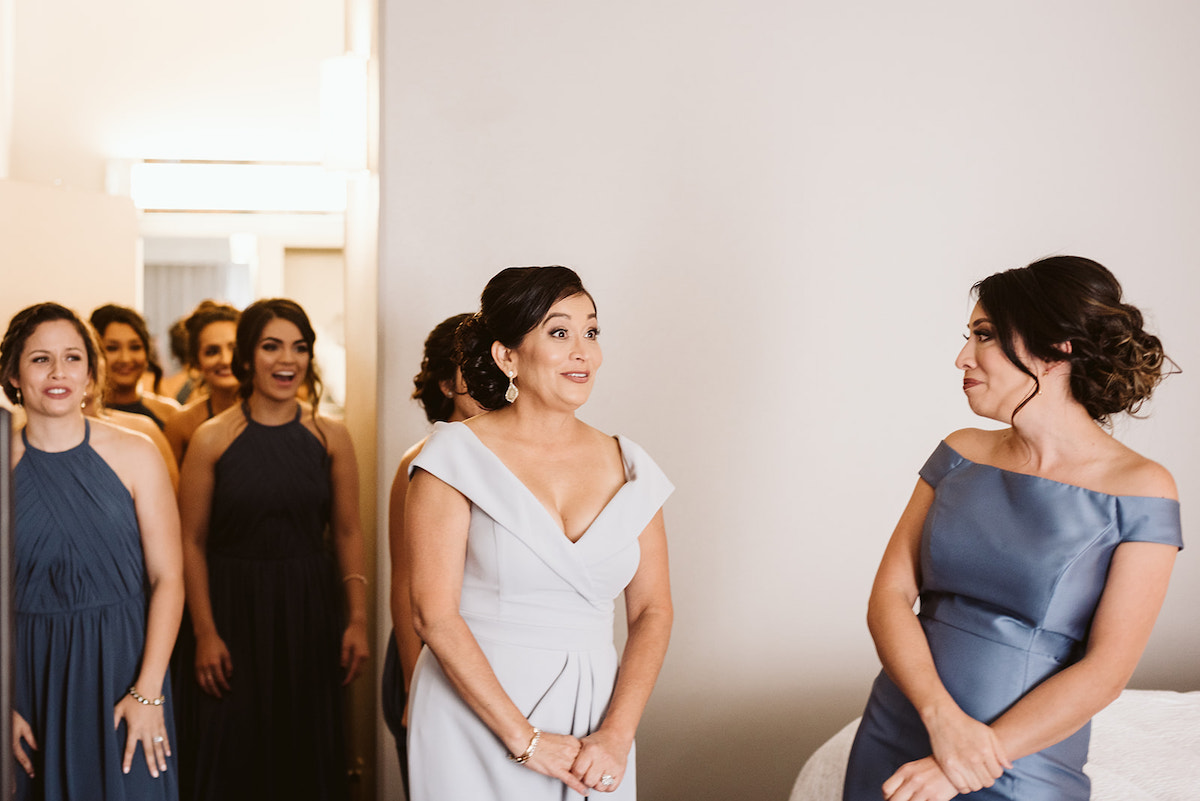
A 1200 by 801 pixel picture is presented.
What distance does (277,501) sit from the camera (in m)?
2.71

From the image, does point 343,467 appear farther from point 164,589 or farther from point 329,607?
point 164,589

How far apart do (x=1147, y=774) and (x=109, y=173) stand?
389 centimetres

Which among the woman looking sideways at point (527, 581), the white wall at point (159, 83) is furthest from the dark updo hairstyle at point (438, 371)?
the white wall at point (159, 83)

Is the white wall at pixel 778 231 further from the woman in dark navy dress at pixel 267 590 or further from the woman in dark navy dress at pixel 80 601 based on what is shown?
the woman in dark navy dress at pixel 80 601

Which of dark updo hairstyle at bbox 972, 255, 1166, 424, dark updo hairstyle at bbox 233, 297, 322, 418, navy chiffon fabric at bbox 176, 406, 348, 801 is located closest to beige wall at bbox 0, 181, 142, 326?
dark updo hairstyle at bbox 233, 297, 322, 418

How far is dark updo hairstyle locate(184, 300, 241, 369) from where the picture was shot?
11.4 feet

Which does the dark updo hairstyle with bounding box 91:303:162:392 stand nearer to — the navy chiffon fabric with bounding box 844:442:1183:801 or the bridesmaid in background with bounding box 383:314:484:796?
the bridesmaid in background with bounding box 383:314:484:796

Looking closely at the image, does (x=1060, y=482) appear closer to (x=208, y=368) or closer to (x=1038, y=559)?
(x=1038, y=559)

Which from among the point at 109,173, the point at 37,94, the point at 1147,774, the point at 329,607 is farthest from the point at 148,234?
the point at 1147,774

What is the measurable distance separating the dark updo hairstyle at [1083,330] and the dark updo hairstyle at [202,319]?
2824mm

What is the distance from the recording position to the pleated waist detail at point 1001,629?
4.93ft

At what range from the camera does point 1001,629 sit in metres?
1.53

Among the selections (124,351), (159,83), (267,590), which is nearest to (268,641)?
(267,590)

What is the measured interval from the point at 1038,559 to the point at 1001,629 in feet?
0.44
